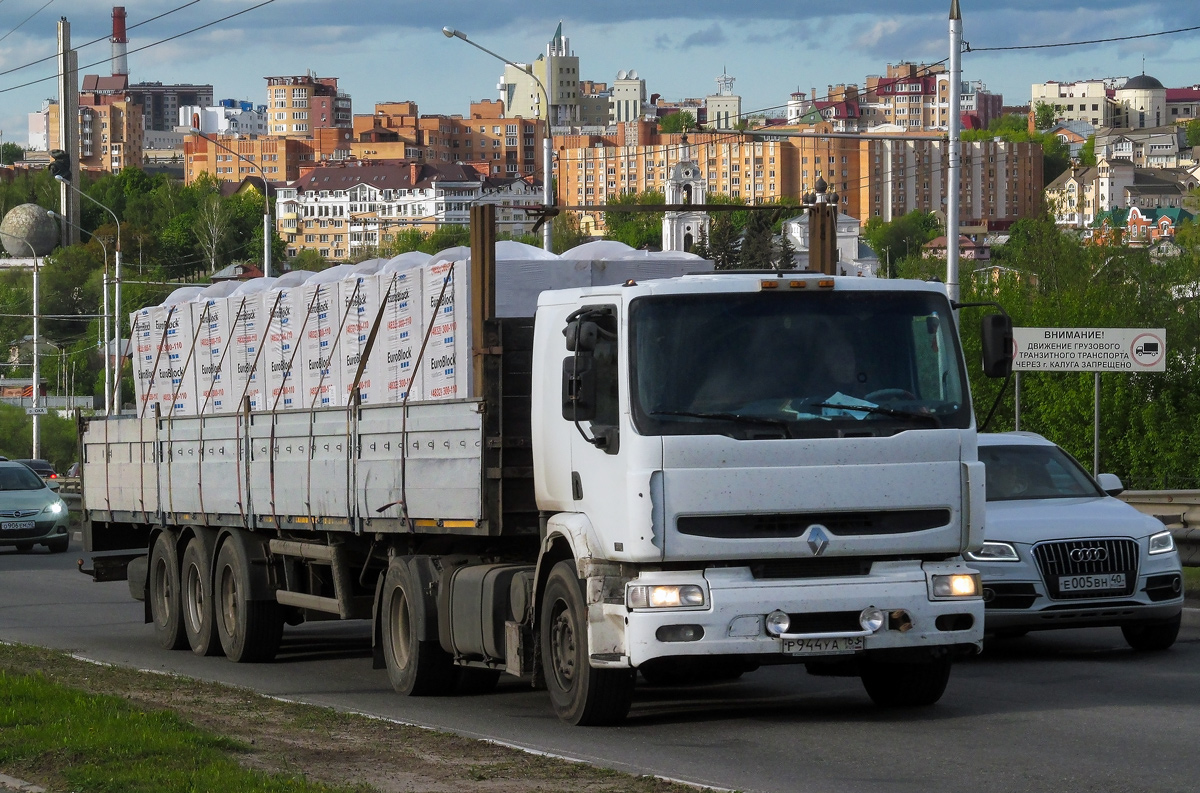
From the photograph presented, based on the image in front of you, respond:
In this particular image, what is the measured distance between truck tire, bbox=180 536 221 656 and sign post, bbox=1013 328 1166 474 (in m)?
9.38

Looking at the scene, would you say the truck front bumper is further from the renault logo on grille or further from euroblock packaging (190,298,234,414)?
euroblock packaging (190,298,234,414)

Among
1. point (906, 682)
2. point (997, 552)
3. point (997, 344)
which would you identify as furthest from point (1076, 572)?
point (997, 344)

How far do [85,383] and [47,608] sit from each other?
5022 inches

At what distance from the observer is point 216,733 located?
915cm

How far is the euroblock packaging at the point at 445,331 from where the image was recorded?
1068cm

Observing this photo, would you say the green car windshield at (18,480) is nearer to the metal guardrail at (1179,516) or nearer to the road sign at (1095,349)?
the road sign at (1095,349)

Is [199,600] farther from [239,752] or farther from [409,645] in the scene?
[239,752]

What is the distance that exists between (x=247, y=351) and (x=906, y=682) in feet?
20.0

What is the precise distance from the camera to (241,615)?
45.3 feet

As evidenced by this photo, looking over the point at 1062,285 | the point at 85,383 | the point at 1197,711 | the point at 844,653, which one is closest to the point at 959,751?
the point at 844,653

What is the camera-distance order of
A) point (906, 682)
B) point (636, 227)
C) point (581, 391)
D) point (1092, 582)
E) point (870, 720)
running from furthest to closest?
point (636, 227) < point (1092, 582) < point (906, 682) < point (870, 720) < point (581, 391)

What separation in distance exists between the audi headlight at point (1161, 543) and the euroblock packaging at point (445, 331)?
4993 millimetres

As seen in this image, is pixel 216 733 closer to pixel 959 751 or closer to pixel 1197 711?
pixel 959 751

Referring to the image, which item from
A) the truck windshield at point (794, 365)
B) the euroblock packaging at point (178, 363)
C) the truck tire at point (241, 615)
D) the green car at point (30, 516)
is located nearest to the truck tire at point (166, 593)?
the truck tire at point (241, 615)
